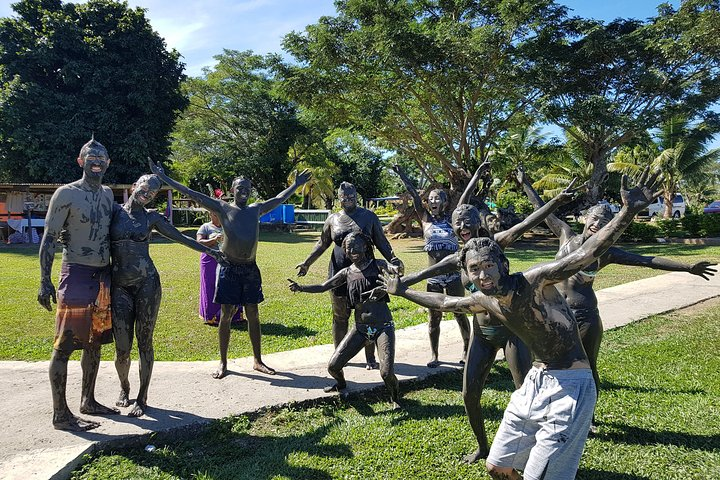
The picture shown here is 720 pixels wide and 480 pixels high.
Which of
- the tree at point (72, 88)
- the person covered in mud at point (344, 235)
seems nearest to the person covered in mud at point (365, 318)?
the person covered in mud at point (344, 235)

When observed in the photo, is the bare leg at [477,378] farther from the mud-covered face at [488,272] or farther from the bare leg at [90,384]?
the bare leg at [90,384]

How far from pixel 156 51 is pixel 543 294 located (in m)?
29.6

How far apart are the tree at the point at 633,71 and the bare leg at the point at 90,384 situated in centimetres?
1820

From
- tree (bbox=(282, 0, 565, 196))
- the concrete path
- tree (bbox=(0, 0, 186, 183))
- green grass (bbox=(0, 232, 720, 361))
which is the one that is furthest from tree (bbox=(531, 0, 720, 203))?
tree (bbox=(0, 0, 186, 183))

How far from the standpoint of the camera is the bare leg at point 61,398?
405 centimetres

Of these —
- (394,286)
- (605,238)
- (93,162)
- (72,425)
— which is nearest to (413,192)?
(394,286)

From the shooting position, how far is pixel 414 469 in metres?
3.74

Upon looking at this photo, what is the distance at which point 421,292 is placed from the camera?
334 cm

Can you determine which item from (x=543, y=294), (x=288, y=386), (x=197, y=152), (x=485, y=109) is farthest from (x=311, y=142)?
(x=543, y=294)

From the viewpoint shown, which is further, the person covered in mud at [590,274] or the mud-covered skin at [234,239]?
the mud-covered skin at [234,239]

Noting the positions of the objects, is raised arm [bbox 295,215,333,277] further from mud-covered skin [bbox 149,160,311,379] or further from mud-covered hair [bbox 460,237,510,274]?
mud-covered hair [bbox 460,237,510,274]

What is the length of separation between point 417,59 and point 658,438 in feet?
52.5

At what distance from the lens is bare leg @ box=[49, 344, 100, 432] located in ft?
13.3

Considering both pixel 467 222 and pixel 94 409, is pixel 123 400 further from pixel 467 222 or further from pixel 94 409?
pixel 467 222
